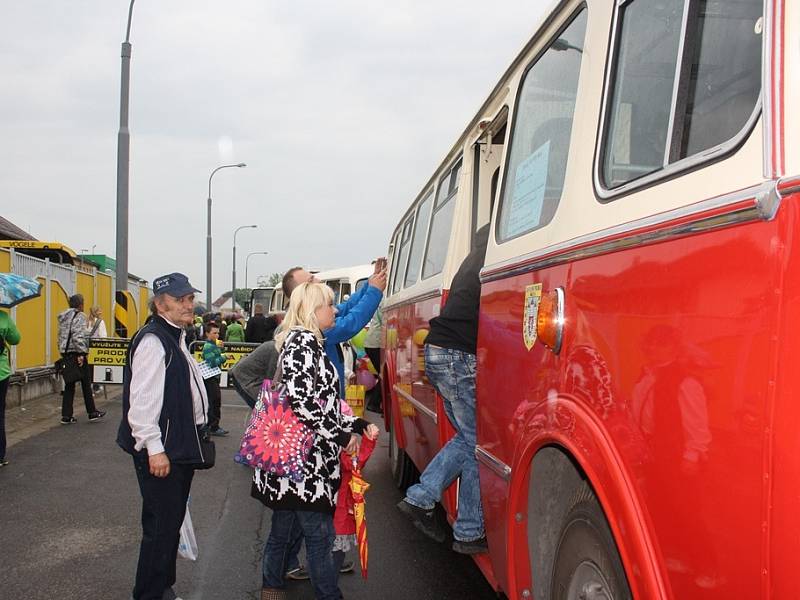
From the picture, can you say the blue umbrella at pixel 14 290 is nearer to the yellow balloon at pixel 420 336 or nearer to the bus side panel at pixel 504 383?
the yellow balloon at pixel 420 336

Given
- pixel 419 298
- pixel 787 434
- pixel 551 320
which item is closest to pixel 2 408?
pixel 419 298

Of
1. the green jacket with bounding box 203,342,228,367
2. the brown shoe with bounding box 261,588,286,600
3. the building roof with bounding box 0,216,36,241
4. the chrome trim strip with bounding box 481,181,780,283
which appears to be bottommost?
the brown shoe with bounding box 261,588,286,600

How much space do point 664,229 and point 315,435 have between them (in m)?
2.39

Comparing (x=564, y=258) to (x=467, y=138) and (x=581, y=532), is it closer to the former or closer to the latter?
(x=581, y=532)

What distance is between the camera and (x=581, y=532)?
8.17ft

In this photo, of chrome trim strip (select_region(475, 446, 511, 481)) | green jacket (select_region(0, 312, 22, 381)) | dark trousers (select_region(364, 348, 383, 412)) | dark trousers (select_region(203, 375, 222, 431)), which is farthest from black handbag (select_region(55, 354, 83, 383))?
chrome trim strip (select_region(475, 446, 511, 481))

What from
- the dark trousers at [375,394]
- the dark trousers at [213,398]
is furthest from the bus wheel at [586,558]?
the dark trousers at [375,394]

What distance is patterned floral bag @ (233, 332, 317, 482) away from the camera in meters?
3.87

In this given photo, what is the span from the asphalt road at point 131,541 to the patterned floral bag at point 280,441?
3.86ft

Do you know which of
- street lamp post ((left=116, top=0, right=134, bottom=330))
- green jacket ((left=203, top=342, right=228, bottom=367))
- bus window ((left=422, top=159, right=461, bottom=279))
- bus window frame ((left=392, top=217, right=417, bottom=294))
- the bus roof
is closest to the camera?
bus window ((left=422, top=159, right=461, bottom=279))

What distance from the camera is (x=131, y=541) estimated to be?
5.70 meters

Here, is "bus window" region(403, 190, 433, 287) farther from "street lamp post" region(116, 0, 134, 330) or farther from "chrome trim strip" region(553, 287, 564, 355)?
"street lamp post" region(116, 0, 134, 330)

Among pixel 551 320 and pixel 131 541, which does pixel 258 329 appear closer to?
pixel 131 541

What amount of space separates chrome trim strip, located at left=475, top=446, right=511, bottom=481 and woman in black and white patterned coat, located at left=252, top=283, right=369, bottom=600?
0.68 m
